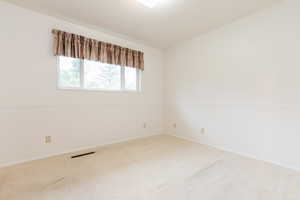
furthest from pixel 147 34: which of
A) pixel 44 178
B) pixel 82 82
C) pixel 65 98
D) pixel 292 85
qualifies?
pixel 44 178

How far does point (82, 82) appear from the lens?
2.81 meters

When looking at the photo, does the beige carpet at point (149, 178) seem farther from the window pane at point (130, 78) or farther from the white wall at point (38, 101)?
the window pane at point (130, 78)

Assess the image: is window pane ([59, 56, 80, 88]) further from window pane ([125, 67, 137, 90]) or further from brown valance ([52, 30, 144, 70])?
window pane ([125, 67, 137, 90])

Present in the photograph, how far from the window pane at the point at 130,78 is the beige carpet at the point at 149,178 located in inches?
64.2

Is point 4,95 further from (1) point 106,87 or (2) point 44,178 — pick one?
(1) point 106,87

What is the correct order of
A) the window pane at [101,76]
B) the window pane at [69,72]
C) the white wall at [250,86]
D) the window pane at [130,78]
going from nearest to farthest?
the white wall at [250,86]
the window pane at [69,72]
the window pane at [101,76]
the window pane at [130,78]

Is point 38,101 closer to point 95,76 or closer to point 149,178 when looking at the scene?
point 95,76

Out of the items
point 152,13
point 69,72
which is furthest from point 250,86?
point 69,72

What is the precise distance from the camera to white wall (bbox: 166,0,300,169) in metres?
2.07

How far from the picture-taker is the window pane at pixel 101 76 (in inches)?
114

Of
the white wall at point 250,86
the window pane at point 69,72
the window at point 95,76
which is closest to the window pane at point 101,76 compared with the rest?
the window at point 95,76

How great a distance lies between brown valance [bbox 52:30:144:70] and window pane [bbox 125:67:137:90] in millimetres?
198

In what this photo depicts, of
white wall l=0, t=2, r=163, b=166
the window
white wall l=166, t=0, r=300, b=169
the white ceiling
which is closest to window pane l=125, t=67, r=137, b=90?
the window

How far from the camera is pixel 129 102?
3.43 meters
